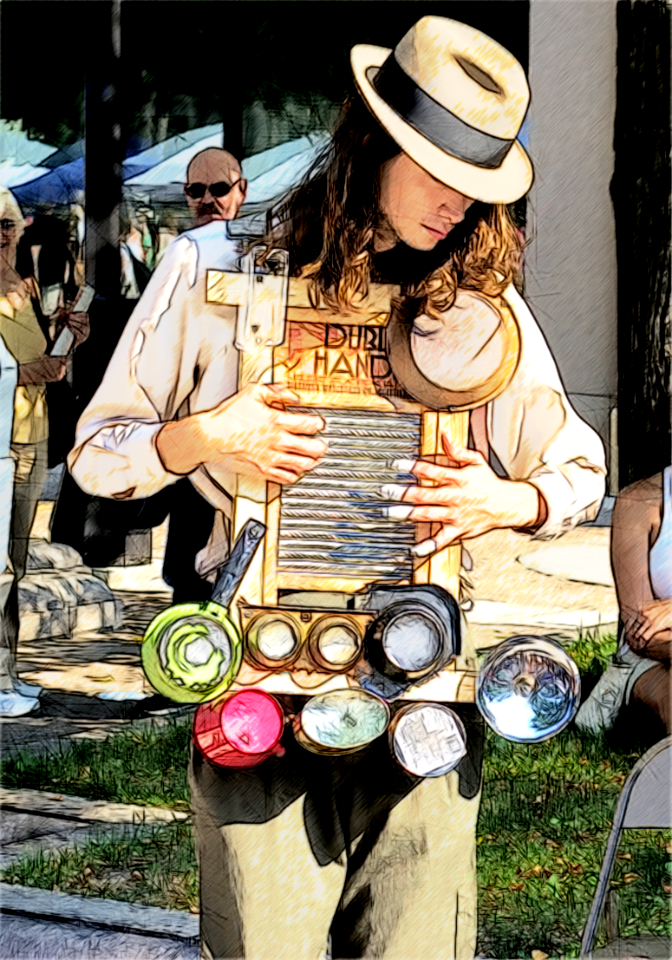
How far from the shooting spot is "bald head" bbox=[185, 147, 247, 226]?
448 cm

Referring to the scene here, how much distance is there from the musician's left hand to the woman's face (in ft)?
2.41

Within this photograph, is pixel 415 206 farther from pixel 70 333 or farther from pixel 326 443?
pixel 70 333

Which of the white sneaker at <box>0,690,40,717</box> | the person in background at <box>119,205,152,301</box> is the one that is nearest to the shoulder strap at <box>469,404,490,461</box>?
the person in background at <box>119,205,152,301</box>

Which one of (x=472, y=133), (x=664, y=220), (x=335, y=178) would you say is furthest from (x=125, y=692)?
(x=664, y=220)

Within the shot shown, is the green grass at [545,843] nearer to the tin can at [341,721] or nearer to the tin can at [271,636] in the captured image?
the tin can at [341,721]

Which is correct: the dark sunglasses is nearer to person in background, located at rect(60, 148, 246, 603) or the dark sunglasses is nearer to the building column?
person in background, located at rect(60, 148, 246, 603)

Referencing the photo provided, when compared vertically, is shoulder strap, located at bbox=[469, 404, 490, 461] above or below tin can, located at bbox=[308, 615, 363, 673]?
above

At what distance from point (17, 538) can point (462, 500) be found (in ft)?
5.37

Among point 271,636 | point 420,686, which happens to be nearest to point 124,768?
point 271,636

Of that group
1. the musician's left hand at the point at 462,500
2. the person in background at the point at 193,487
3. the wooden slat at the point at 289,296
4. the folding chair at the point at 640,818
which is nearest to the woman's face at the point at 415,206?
the wooden slat at the point at 289,296

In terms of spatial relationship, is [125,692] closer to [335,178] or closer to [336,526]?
[336,526]

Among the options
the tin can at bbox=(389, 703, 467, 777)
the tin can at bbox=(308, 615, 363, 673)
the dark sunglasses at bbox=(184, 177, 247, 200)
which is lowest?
the tin can at bbox=(389, 703, 467, 777)

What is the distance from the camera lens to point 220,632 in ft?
14.6

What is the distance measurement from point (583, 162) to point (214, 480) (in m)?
1.79
